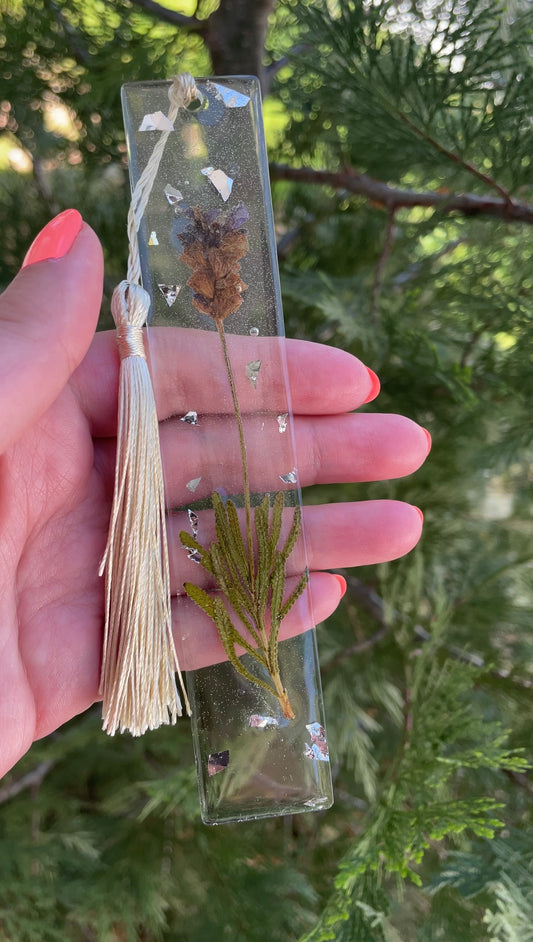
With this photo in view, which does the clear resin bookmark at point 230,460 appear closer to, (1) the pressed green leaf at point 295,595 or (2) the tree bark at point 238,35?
(1) the pressed green leaf at point 295,595

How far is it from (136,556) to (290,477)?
22 cm

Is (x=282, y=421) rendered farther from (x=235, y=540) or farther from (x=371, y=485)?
(x=371, y=485)

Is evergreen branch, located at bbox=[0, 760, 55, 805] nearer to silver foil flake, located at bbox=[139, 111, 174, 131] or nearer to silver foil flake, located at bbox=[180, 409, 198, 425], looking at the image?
silver foil flake, located at bbox=[180, 409, 198, 425]

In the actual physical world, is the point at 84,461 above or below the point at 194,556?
above

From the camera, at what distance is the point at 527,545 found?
48.3 inches

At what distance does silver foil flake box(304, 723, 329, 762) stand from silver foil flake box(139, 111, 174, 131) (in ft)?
2.43

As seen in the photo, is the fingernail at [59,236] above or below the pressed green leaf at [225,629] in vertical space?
above

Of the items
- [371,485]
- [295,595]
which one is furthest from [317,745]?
[371,485]

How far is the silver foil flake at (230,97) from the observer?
0.90 meters

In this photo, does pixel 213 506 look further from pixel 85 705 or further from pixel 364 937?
pixel 364 937

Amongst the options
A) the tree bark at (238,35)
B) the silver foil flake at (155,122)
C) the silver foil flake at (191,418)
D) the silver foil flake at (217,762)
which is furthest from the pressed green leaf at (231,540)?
the tree bark at (238,35)

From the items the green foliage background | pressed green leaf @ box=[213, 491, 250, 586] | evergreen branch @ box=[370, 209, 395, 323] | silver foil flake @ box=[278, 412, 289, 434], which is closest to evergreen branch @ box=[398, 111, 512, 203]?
the green foliage background

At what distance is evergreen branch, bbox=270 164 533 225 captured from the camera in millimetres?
927

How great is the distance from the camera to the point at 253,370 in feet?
3.10
